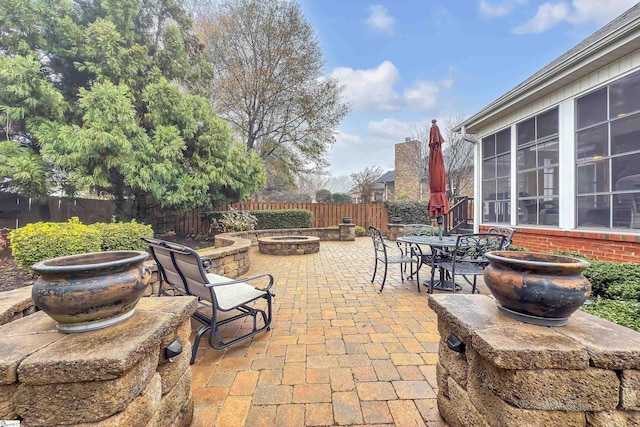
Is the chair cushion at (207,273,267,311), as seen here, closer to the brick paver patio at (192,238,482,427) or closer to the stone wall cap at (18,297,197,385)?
the brick paver patio at (192,238,482,427)

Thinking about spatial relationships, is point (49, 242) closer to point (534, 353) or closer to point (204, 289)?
point (204, 289)

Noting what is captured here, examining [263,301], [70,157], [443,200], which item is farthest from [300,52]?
[263,301]

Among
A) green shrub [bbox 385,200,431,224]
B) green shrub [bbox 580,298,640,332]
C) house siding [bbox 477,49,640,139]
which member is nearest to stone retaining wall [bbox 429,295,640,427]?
green shrub [bbox 580,298,640,332]

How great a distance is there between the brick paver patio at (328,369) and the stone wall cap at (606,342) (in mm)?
851

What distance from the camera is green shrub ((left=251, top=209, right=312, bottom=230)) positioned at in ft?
31.1

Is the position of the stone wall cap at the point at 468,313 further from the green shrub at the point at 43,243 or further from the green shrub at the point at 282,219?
the green shrub at the point at 282,219

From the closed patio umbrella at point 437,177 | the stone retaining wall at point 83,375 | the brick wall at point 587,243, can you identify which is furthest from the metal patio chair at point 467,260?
the stone retaining wall at point 83,375

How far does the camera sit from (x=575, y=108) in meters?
4.49

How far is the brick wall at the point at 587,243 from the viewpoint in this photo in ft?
12.1

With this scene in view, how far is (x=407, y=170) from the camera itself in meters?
19.4

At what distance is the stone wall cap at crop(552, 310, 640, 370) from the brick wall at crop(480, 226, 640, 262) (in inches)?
152

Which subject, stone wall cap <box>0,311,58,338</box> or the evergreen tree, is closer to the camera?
stone wall cap <box>0,311,58,338</box>

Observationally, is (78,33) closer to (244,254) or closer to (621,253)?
(244,254)

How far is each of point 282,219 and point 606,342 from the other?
9.16 m
